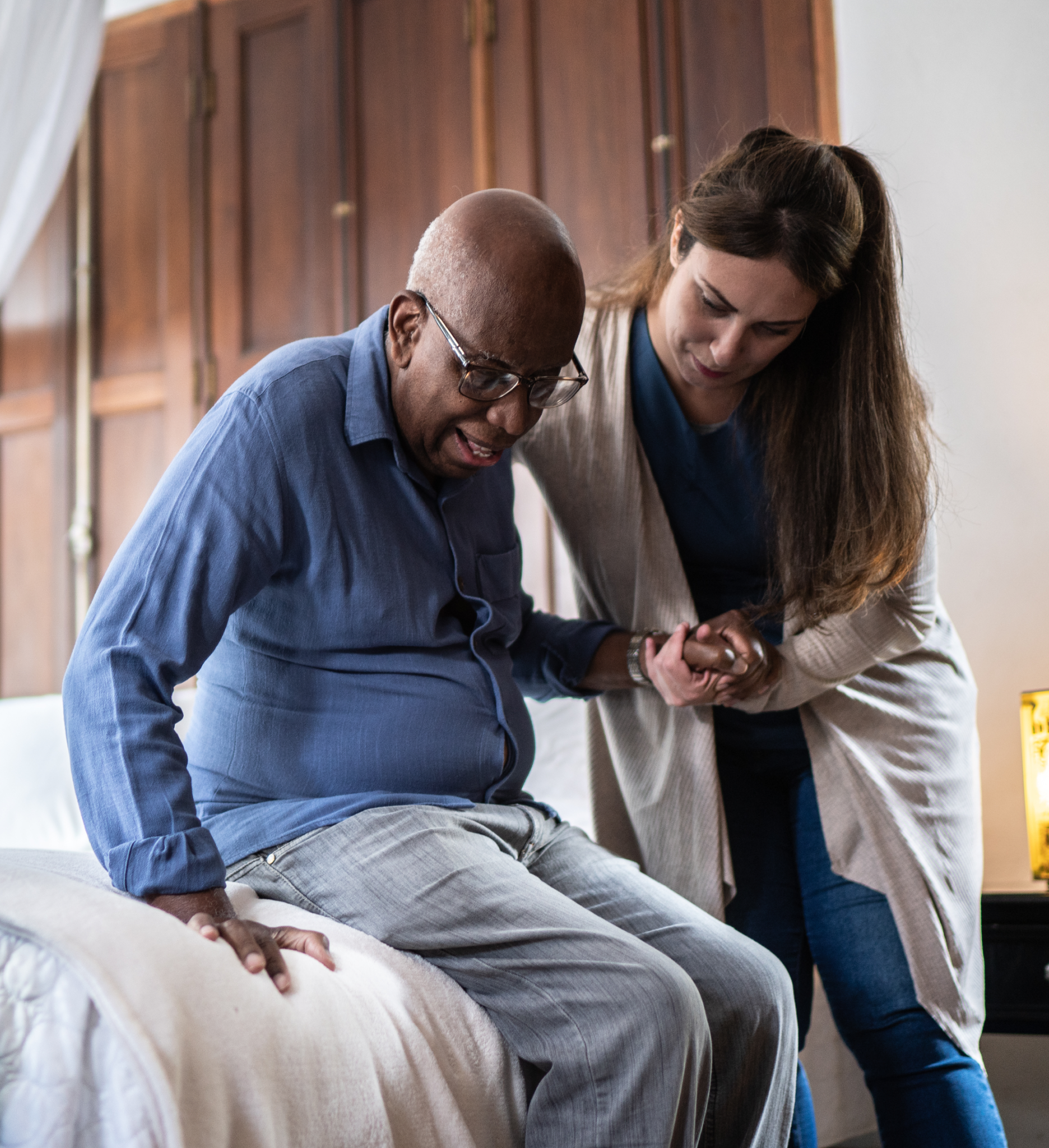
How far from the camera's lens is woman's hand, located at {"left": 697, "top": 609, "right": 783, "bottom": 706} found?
4.48 ft

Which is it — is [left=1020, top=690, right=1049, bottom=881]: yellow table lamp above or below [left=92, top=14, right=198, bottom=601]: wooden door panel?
below

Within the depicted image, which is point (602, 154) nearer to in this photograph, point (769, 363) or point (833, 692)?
point (769, 363)

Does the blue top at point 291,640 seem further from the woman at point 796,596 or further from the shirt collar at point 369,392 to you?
the woman at point 796,596

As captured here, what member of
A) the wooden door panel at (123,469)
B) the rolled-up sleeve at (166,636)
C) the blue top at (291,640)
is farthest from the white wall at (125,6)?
the rolled-up sleeve at (166,636)

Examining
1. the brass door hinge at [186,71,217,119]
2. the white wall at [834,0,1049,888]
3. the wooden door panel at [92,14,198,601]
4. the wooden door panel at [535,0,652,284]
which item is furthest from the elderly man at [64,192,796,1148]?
the brass door hinge at [186,71,217,119]

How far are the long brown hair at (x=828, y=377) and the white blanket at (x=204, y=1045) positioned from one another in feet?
2.40

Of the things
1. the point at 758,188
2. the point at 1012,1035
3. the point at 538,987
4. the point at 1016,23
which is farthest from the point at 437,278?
the point at 1012,1035

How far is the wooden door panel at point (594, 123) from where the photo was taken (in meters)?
2.63

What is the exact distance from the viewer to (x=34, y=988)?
763 millimetres

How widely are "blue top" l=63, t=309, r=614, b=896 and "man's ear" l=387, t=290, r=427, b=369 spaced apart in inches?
0.9

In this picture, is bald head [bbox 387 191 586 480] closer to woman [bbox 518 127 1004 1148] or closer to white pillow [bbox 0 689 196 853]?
woman [bbox 518 127 1004 1148]

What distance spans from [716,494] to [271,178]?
6.60 ft

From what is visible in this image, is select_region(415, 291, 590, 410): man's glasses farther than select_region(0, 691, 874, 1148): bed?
Yes

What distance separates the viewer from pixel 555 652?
1.48m
